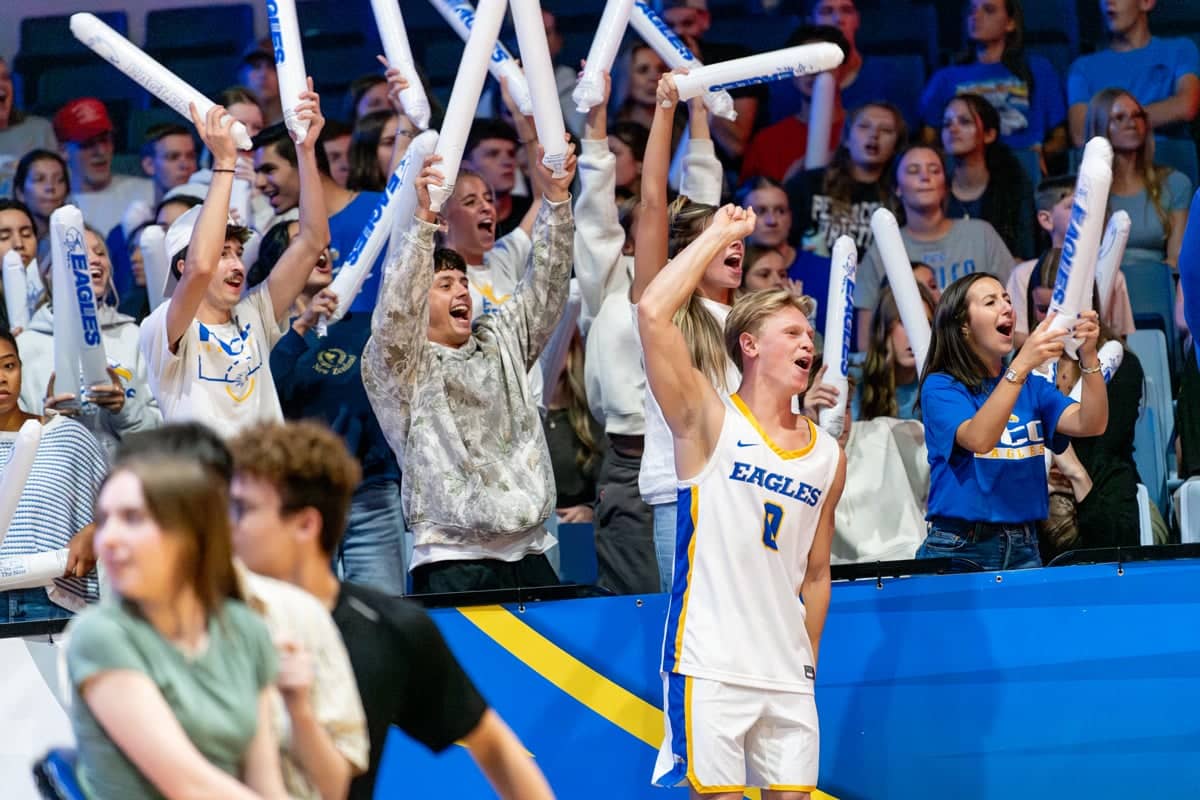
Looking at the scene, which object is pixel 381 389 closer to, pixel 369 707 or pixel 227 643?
pixel 369 707

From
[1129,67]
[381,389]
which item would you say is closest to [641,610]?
[381,389]

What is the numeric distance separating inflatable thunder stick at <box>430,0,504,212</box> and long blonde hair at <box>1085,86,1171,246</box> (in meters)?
3.14

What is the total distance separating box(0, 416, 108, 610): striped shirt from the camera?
5086 mm

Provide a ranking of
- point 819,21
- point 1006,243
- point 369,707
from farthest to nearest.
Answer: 1. point 819,21
2. point 1006,243
3. point 369,707

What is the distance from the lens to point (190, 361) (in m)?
4.88

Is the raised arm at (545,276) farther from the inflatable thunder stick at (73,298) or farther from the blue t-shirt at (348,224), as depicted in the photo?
the inflatable thunder stick at (73,298)

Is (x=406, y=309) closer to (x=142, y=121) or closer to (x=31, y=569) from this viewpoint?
(x=31, y=569)

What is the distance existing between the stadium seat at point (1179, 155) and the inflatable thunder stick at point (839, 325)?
249cm

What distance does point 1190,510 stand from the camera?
6102mm

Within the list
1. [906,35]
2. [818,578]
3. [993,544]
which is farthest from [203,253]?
[906,35]

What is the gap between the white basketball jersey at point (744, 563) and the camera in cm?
432

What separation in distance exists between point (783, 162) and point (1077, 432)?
9.21ft

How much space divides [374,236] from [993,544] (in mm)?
2186

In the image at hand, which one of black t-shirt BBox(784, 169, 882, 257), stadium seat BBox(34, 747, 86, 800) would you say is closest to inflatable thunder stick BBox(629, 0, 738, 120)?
black t-shirt BBox(784, 169, 882, 257)
